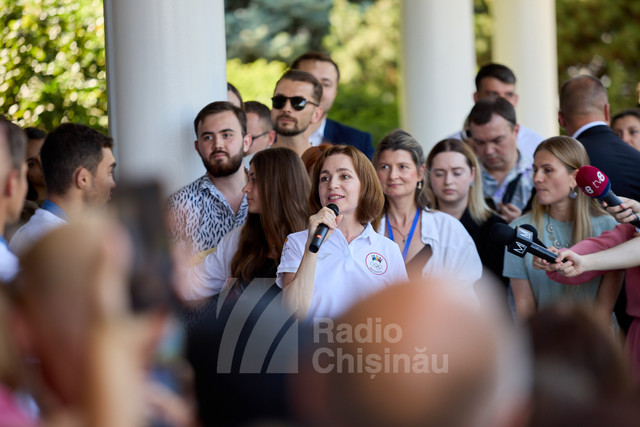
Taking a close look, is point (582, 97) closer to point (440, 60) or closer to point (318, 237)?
point (318, 237)

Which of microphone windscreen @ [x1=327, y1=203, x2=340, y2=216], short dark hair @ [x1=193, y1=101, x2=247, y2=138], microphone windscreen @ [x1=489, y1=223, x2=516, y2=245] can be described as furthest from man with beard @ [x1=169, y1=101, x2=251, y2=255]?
microphone windscreen @ [x1=489, y1=223, x2=516, y2=245]

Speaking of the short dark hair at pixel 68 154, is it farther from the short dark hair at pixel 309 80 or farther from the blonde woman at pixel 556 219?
the blonde woman at pixel 556 219

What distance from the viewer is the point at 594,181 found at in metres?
4.02

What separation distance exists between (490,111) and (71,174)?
2.83 meters

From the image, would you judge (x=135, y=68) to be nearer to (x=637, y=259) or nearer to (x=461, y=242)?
(x=461, y=242)

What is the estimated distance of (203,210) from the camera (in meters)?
4.71

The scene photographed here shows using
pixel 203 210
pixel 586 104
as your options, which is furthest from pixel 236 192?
pixel 586 104

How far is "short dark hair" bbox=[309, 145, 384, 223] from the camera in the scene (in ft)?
13.9

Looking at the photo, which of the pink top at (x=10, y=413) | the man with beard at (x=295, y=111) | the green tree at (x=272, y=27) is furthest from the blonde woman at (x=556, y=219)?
the green tree at (x=272, y=27)

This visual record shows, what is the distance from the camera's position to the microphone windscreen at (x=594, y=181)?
4.01 m

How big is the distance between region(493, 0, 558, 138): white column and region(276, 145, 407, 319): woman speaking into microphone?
5808 millimetres

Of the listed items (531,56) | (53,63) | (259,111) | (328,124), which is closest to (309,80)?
(259,111)

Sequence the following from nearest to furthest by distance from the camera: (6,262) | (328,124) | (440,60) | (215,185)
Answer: (6,262)
(215,185)
(328,124)
(440,60)

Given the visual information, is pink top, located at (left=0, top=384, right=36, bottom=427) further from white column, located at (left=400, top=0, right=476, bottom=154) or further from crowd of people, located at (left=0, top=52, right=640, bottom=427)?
white column, located at (left=400, top=0, right=476, bottom=154)
